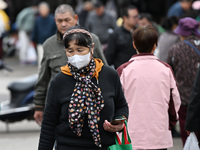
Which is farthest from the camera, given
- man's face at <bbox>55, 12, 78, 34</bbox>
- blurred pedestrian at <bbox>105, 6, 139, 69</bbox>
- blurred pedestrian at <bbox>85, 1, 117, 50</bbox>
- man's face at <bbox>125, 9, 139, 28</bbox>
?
blurred pedestrian at <bbox>85, 1, 117, 50</bbox>

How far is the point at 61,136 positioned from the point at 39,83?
69.9 inches

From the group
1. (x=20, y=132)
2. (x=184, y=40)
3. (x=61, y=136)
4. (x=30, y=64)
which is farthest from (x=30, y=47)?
(x=61, y=136)

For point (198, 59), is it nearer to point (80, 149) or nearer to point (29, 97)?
point (80, 149)

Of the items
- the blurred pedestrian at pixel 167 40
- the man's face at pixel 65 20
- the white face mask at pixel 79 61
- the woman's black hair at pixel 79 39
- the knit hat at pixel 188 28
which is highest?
the woman's black hair at pixel 79 39

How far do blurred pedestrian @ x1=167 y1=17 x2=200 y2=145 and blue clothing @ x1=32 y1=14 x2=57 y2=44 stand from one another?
365 inches

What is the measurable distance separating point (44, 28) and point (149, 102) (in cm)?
1089

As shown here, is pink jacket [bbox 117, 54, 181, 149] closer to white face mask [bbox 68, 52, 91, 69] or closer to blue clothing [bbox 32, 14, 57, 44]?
white face mask [bbox 68, 52, 91, 69]

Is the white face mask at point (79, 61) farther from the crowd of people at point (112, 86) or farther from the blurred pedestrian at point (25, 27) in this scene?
the blurred pedestrian at point (25, 27)

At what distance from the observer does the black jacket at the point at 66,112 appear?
3.76m

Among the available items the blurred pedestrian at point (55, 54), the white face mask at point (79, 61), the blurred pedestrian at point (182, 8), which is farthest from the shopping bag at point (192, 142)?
the blurred pedestrian at point (182, 8)

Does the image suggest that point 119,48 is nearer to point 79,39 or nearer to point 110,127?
point 79,39

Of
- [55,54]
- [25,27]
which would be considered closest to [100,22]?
[25,27]

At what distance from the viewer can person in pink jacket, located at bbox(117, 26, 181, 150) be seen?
15.9 feet

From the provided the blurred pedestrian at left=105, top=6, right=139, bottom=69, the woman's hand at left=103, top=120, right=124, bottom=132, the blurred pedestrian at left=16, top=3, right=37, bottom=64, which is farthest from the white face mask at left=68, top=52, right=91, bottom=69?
the blurred pedestrian at left=16, top=3, right=37, bottom=64
